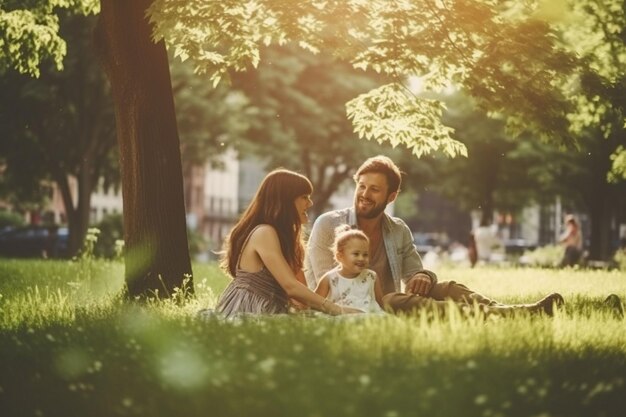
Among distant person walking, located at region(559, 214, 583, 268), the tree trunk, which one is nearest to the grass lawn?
the tree trunk

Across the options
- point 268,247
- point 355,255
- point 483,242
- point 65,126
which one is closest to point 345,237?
point 355,255

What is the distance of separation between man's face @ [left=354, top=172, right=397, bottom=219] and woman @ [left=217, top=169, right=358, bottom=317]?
0.97 meters

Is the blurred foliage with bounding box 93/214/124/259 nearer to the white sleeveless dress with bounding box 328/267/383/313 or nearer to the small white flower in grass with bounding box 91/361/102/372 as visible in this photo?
the white sleeveless dress with bounding box 328/267/383/313

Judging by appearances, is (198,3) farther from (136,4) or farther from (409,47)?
(409,47)

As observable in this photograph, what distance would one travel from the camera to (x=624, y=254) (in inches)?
1185

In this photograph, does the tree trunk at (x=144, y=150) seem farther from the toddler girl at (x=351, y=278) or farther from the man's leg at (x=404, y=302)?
the man's leg at (x=404, y=302)

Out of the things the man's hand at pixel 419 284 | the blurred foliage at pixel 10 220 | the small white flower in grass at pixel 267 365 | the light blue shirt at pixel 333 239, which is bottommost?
the blurred foliage at pixel 10 220

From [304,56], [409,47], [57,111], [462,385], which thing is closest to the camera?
[462,385]

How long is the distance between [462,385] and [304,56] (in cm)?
3705

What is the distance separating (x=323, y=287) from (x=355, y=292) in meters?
0.31

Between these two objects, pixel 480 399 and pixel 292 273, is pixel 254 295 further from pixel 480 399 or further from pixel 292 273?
pixel 480 399

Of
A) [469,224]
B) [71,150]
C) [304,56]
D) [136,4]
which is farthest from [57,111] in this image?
[469,224]

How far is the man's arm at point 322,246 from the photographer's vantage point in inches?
375

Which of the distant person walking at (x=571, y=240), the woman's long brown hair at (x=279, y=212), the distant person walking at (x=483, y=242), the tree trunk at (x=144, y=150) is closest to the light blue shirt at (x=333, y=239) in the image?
the woman's long brown hair at (x=279, y=212)
